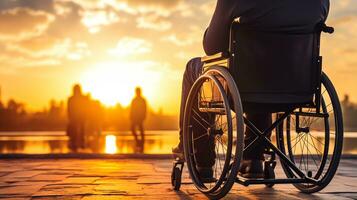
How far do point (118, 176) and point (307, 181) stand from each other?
6.73 feet

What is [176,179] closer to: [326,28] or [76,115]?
[326,28]

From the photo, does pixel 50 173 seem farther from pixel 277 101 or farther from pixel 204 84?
pixel 277 101

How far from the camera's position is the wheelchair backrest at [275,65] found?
3.39 meters

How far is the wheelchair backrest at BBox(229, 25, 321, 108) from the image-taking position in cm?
339

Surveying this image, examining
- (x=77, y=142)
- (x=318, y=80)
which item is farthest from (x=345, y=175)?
(x=77, y=142)

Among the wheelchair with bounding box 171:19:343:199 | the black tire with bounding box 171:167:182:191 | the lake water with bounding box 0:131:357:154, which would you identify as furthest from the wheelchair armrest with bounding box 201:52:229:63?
the lake water with bounding box 0:131:357:154

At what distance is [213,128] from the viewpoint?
367 centimetres

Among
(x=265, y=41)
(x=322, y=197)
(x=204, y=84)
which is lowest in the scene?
(x=322, y=197)

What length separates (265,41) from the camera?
3426mm

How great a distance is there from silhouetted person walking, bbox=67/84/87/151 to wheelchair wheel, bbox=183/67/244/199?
9283 mm

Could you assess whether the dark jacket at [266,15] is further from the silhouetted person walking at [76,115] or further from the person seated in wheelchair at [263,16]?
the silhouetted person walking at [76,115]

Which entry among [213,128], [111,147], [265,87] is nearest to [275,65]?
[265,87]

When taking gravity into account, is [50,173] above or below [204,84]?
below

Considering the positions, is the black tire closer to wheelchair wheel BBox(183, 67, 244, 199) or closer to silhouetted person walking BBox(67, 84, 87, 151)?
wheelchair wheel BBox(183, 67, 244, 199)
